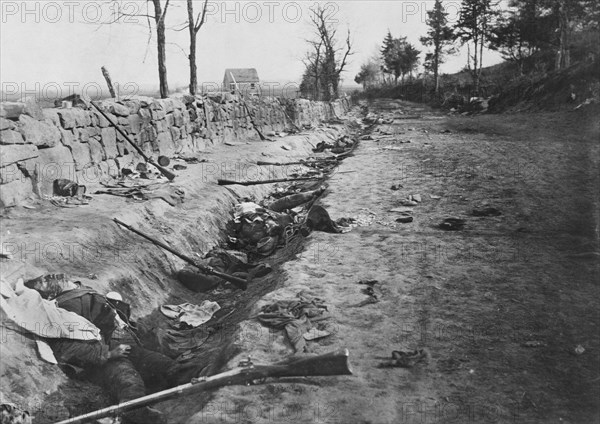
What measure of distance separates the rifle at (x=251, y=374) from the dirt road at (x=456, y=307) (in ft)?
0.26

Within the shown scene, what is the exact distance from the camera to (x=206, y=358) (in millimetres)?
4797

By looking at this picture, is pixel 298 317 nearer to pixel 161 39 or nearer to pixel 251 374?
pixel 251 374

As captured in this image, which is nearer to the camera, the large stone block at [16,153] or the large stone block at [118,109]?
the large stone block at [16,153]

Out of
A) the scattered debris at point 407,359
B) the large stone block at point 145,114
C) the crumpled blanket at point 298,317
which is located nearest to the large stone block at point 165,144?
the large stone block at point 145,114

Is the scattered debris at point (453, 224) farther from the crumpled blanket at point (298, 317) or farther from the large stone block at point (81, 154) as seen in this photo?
the large stone block at point (81, 154)

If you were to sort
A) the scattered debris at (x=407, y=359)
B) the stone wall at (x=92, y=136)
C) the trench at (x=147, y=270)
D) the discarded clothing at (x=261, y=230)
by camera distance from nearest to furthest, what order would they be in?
1. the scattered debris at (x=407, y=359)
2. the trench at (x=147, y=270)
3. the stone wall at (x=92, y=136)
4. the discarded clothing at (x=261, y=230)

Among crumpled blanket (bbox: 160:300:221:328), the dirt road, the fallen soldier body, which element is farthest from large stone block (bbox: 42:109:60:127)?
the dirt road

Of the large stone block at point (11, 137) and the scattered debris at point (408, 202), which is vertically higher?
the large stone block at point (11, 137)

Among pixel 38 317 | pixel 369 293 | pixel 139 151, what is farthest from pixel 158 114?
pixel 369 293

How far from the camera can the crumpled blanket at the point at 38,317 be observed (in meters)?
4.36

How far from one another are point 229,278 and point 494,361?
3.68 meters

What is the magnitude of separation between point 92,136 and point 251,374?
22.2 feet

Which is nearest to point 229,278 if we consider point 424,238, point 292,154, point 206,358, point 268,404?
point 206,358

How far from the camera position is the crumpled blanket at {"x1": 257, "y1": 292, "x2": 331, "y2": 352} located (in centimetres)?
447
